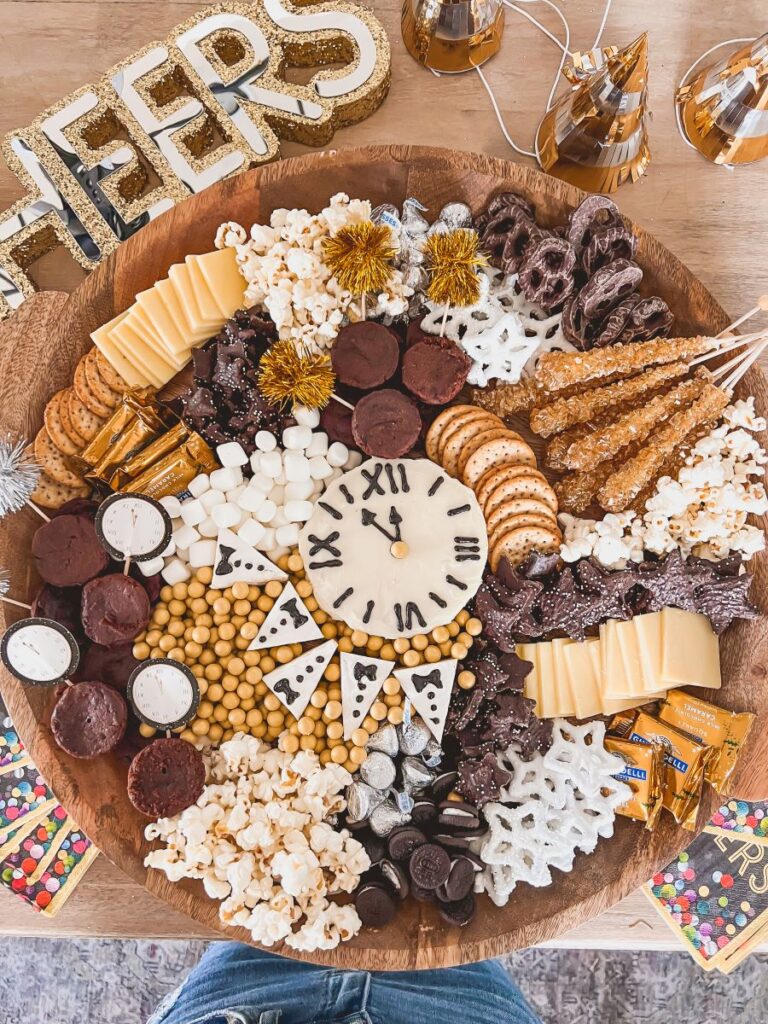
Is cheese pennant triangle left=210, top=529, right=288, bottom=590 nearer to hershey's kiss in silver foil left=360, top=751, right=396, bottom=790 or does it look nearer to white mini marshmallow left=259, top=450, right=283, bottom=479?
white mini marshmallow left=259, top=450, right=283, bottom=479

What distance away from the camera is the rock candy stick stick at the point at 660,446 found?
1.74 metres

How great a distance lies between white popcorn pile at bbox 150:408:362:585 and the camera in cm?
179

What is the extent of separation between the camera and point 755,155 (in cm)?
198

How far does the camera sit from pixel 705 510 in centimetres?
173

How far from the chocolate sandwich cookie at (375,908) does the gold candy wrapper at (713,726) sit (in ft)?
2.32

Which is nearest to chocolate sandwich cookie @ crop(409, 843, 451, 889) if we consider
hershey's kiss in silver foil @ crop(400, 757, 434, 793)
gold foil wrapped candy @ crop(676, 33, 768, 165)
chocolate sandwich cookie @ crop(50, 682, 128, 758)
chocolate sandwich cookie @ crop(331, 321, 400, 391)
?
hershey's kiss in silver foil @ crop(400, 757, 434, 793)

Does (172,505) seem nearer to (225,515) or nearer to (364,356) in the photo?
(225,515)

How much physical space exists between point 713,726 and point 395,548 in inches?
30.1

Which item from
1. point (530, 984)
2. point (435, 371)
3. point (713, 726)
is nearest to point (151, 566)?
point (435, 371)

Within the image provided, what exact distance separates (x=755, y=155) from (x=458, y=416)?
0.98 metres

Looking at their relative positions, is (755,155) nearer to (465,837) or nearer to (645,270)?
(645,270)

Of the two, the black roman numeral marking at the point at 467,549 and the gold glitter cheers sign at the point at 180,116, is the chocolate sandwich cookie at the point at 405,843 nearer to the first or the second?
the black roman numeral marking at the point at 467,549

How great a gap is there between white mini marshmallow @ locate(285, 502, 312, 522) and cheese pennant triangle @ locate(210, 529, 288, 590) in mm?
113

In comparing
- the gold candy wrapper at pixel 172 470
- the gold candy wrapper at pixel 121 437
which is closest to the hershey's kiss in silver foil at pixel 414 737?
the gold candy wrapper at pixel 172 470
